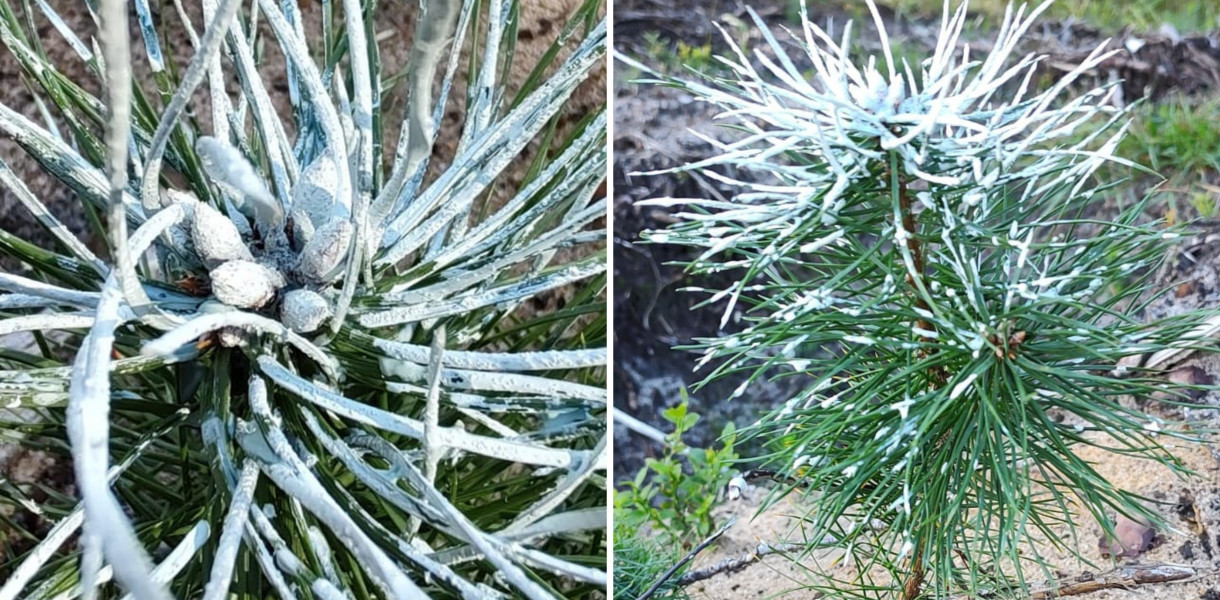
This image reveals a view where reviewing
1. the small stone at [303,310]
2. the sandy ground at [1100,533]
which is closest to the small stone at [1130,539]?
the sandy ground at [1100,533]

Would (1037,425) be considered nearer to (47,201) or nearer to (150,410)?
(150,410)

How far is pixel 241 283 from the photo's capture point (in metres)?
0.35

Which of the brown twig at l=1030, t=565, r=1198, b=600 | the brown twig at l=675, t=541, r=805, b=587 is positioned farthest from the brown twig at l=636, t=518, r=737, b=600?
the brown twig at l=1030, t=565, r=1198, b=600

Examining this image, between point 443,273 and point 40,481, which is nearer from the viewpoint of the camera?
point 443,273

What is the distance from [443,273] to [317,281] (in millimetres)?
71

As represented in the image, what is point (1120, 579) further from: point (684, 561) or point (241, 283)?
point (241, 283)

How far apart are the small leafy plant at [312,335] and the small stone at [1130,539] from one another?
0.23 m

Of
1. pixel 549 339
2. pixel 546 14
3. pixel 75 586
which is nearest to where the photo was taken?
pixel 75 586

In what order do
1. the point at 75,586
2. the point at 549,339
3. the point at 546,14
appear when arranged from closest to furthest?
the point at 75,586, the point at 549,339, the point at 546,14

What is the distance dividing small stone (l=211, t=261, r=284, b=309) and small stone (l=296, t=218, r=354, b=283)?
0.02m

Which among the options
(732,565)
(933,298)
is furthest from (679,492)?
(933,298)

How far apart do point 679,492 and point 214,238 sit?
27cm

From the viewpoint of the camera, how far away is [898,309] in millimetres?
397

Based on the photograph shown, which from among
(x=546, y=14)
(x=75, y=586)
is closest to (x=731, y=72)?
(x=546, y=14)
